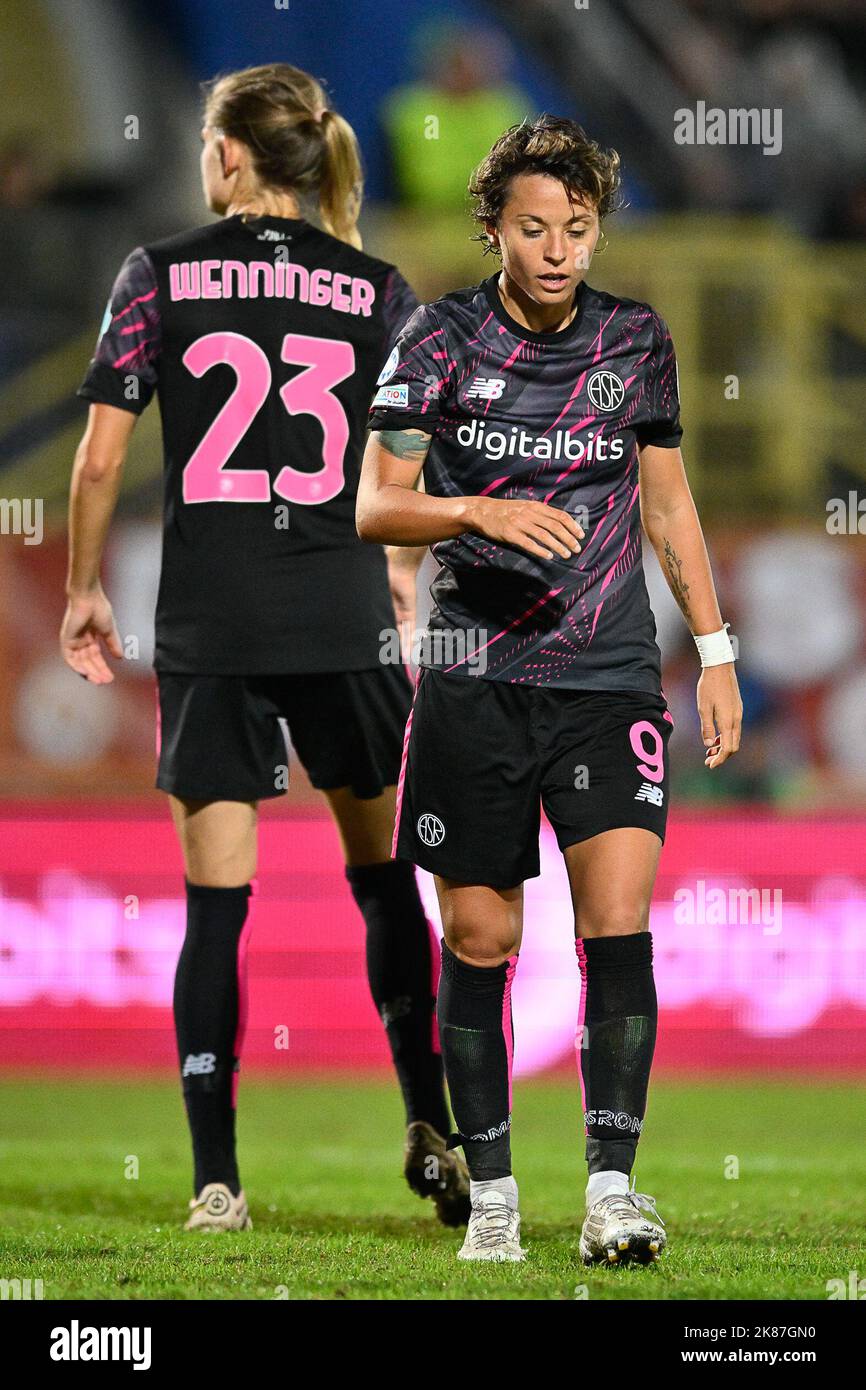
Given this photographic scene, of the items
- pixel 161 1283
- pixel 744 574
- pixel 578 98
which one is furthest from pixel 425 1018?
pixel 578 98

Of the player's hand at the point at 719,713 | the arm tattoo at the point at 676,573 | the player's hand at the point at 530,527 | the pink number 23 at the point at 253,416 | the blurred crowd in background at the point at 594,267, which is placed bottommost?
the player's hand at the point at 719,713

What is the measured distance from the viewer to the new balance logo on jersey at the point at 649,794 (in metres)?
3.53

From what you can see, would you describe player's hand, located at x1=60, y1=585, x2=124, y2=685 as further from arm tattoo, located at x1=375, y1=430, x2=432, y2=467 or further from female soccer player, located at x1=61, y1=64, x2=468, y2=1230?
arm tattoo, located at x1=375, y1=430, x2=432, y2=467

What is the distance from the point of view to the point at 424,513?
3.40m

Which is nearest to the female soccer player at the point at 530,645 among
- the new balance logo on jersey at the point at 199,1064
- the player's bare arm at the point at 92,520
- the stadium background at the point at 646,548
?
the new balance logo on jersey at the point at 199,1064

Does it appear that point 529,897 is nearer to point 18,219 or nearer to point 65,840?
point 65,840

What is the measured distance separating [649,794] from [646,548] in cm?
583

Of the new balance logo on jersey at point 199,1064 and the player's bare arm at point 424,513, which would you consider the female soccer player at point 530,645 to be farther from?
→ the new balance logo on jersey at point 199,1064

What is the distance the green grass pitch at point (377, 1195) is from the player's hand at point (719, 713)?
0.93 metres

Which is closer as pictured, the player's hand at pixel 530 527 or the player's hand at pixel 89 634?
the player's hand at pixel 530 527

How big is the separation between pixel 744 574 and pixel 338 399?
5.31 metres

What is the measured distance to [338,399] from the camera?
14.0 ft

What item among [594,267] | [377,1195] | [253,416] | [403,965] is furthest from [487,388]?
[594,267]

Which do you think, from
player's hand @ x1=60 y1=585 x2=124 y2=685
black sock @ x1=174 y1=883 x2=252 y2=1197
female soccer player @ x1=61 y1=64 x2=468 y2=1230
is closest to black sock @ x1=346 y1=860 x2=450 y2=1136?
female soccer player @ x1=61 y1=64 x2=468 y2=1230
